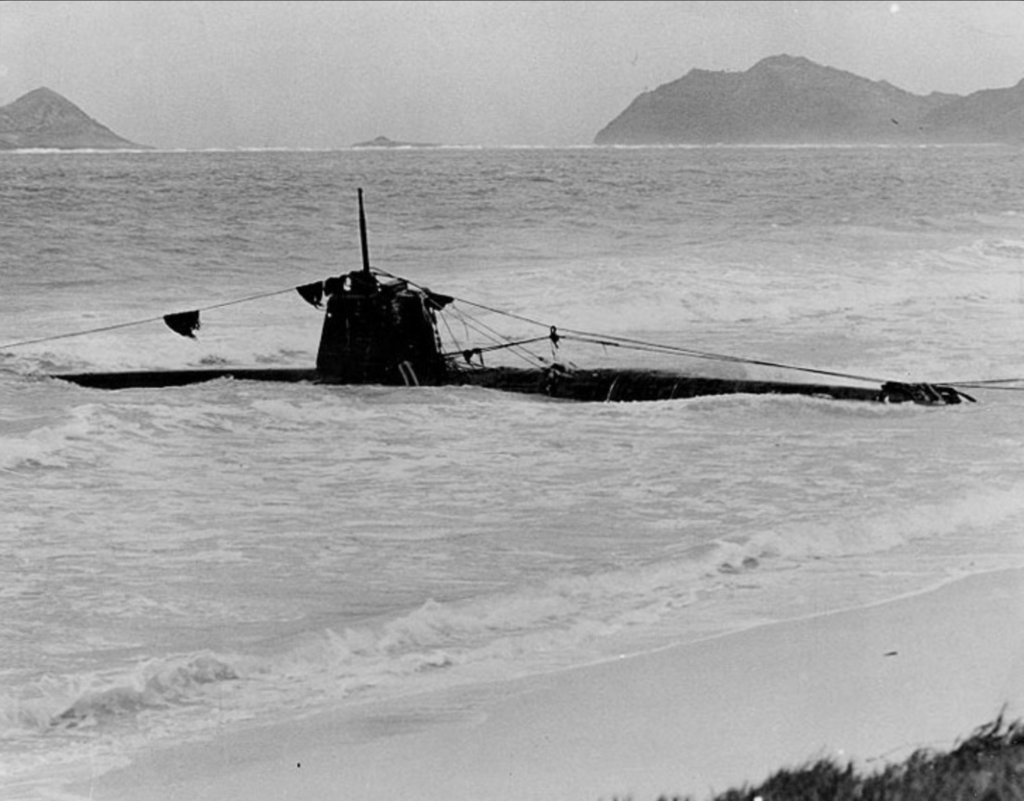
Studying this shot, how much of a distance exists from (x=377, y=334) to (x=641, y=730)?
6839mm

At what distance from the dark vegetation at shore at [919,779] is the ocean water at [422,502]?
57.0 inches

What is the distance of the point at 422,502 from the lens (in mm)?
6918

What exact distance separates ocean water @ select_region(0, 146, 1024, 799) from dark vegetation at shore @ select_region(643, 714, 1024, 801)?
1447mm

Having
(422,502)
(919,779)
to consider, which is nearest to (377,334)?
(422,502)

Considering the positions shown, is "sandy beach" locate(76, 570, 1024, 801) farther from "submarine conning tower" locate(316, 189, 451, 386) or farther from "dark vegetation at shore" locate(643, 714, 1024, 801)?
"submarine conning tower" locate(316, 189, 451, 386)

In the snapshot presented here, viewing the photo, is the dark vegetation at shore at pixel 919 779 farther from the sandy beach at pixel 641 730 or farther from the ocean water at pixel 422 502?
the ocean water at pixel 422 502

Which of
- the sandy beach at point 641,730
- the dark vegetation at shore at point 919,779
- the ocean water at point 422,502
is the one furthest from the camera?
the ocean water at point 422,502

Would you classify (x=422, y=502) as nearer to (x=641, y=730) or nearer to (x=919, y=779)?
(x=641, y=730)

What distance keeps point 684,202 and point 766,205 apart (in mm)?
2932

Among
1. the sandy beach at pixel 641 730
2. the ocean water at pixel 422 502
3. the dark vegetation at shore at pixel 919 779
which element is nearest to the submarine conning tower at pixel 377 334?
the ocean water at pixel 422 502

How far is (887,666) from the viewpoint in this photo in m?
4.28

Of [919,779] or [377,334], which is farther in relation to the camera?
[377,334]

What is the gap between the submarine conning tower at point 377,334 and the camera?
32.9 ft

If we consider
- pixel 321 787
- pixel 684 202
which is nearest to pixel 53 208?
pixel 684 202
